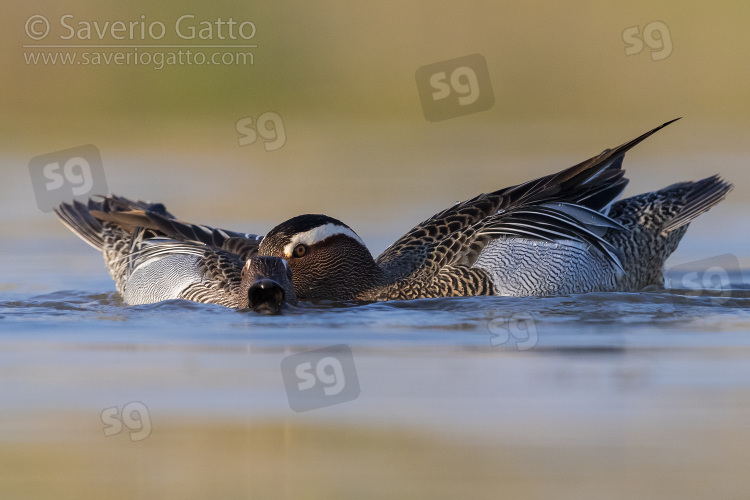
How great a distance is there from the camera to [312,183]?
47.3 ft

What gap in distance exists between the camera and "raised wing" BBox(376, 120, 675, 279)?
9.29 metres

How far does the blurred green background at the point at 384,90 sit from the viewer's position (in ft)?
53.9

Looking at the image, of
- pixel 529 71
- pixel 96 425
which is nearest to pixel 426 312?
pixel 96 425

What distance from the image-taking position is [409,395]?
6.80 meters

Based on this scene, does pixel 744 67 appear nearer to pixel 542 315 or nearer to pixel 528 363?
pixel 542 315

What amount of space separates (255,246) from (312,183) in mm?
4571

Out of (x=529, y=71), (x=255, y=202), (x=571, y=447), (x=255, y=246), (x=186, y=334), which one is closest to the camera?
(x=571, y=447)
